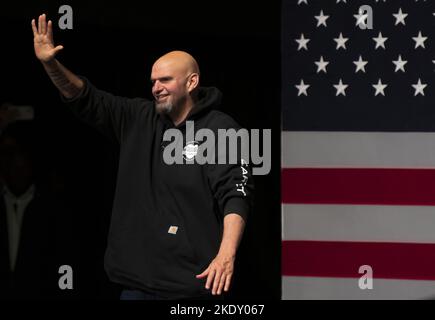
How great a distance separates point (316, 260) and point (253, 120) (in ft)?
4.88

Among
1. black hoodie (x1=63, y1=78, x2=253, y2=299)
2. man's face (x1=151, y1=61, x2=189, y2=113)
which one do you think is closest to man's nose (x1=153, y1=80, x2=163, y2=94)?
man's face (x1=151, y1=61, x2=189, y2=113)

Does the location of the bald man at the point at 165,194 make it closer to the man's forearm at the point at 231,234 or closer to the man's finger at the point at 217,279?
the man's forearm at the point at 231,234

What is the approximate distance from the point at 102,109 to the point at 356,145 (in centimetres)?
152

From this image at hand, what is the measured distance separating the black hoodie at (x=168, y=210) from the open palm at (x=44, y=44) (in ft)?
0.79

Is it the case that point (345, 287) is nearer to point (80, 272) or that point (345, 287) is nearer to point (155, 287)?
point (155, 287)

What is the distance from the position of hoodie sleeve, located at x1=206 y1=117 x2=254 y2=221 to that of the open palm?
0.84 m

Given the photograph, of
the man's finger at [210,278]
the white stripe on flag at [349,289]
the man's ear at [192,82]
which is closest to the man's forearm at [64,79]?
the man's ear at [192,82]

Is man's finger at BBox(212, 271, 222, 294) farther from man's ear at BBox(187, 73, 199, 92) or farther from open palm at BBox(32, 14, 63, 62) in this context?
open palm at BBox(32, 14, 63, 62)

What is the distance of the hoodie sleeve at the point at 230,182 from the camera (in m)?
4.14

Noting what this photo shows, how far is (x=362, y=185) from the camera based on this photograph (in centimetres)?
521

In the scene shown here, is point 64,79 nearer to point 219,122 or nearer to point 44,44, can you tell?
point 44,44

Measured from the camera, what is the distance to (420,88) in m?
5.21

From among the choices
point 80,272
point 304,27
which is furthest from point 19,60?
point 304,27

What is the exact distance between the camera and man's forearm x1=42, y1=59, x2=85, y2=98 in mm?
4281
